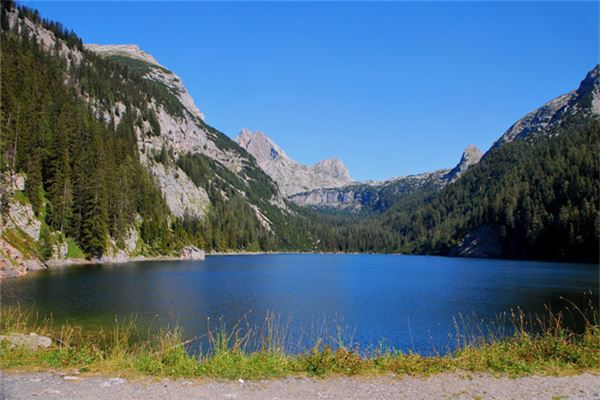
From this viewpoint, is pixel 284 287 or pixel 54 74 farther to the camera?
pixel 54 74

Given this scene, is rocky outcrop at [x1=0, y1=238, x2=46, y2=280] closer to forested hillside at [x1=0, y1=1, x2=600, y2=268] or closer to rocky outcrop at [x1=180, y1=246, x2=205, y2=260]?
forested hillside at [x1=0, y1=1, x2=600, y2=268]

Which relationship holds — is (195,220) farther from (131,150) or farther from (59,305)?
(59,305)

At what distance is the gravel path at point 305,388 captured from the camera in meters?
10.9

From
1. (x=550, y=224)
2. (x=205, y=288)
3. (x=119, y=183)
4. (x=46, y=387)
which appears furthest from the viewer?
(x=550, y=224)

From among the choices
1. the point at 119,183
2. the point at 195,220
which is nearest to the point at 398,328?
the point at 119,183

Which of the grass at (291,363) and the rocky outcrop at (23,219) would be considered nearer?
the grass at (291,363)

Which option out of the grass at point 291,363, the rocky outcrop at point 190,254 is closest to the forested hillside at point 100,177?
the rocky outcrop at point 190,254

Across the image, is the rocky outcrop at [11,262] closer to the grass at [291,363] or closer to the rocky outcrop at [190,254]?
the grass at [291,363]

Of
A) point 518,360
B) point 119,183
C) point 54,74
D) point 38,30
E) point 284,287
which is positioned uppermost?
point 38,30

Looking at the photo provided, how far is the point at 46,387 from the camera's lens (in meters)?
11.1

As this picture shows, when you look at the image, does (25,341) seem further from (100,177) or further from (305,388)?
(100,177)

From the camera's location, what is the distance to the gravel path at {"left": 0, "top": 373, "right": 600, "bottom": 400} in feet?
35.7

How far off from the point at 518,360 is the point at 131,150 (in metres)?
148

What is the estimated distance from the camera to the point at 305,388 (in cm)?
1170
